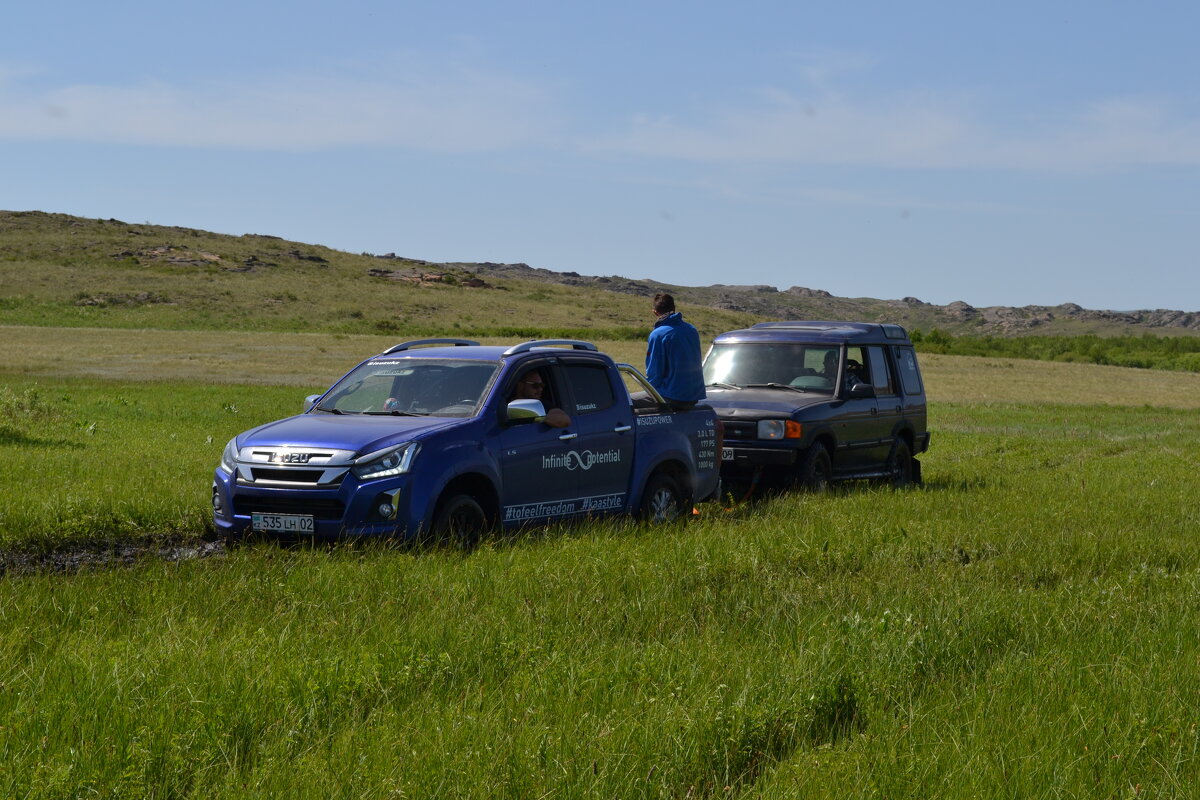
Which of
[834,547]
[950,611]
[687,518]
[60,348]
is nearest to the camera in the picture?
[950,611]

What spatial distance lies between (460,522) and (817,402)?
6.29m

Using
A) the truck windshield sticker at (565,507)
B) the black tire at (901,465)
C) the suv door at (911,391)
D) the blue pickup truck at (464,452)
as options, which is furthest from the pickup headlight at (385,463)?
the suv door at (911,391)

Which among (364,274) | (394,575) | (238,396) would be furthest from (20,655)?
(364,274)

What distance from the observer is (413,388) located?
10.6 metres

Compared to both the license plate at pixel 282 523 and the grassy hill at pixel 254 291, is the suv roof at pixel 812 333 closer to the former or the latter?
the license plate at pixel 282 523

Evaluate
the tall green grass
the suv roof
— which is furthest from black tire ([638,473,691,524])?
the suv roof

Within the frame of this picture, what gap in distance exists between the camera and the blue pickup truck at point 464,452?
916cm

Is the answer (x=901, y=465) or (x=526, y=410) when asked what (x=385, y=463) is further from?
(x=901, y=465)

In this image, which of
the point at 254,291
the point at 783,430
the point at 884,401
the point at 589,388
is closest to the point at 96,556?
the point at 589,388

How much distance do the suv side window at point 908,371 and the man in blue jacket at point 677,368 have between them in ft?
16.4

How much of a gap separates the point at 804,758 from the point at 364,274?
14086cm

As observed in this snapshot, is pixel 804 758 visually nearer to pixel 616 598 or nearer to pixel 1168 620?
pixel 616 598

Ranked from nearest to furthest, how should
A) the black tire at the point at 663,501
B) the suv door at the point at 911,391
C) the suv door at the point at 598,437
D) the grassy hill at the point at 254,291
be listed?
1. the suv door at the point at 598,437
2. the black tire at the point at 663,501
3. the suv door at the point at 911,391
4. the grassy hill at the point at 254,291

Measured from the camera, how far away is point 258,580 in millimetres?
7859
